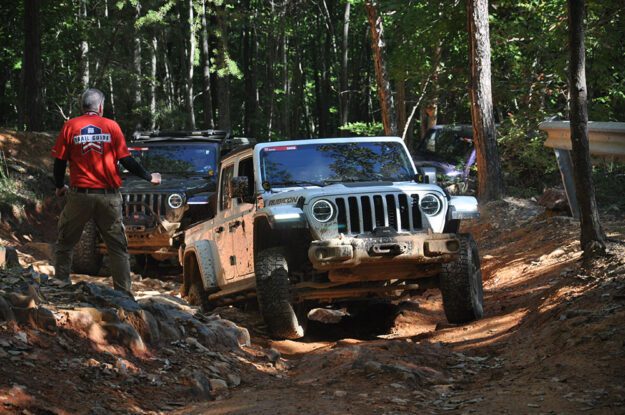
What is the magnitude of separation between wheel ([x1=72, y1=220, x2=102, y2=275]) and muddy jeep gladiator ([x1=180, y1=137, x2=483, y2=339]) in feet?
19.3

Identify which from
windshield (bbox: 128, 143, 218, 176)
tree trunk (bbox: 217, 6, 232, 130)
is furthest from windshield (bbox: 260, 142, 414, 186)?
tree trunk (bbox: 217, 6, 232, 130)

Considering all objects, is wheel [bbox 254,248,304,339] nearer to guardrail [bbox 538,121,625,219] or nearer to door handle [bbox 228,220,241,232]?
door handle [bbox 228,220,241,232]

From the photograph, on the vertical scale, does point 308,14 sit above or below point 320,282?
above

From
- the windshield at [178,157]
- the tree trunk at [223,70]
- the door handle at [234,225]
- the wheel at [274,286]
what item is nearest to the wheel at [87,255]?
the windshield at [178,157]

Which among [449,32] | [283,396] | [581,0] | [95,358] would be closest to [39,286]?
[95,358]

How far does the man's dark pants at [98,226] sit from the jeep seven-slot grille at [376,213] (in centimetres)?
204

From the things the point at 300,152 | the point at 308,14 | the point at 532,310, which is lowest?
the point at 532,310

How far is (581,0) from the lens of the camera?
10.0 metres

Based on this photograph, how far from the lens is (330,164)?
34.7 ft

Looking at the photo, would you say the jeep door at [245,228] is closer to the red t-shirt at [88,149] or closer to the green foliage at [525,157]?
the red t-shirt at [88,149]

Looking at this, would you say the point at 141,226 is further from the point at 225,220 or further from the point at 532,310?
the point at 532,310

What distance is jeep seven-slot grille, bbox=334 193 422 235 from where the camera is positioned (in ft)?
31.0

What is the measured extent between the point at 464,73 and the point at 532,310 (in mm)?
15346

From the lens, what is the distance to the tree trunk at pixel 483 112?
1848cm
